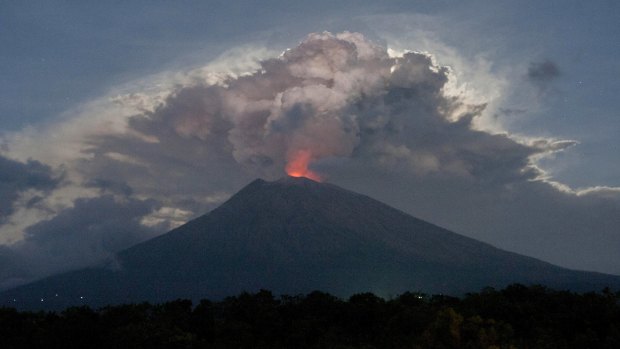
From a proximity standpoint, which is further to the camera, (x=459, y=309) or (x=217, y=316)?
(x=217, y=316)

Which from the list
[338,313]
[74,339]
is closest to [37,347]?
[74,339]

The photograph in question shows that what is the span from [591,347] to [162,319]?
91.0 ft

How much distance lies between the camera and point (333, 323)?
176 ft

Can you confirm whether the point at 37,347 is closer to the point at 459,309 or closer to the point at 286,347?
the point at 286,347

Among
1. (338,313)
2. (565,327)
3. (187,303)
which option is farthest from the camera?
(187,303)

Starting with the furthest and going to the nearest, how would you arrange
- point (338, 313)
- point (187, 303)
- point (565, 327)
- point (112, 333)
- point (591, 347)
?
1. point (187, 303)
2. point (338, 313)
3. point (112, 333)
4. point (565, 327)
5. point (591, 347)

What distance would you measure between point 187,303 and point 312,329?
45.6 feet

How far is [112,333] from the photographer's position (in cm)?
5106

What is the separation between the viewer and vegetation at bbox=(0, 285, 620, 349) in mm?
43219

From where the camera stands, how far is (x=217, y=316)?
56.4 meters

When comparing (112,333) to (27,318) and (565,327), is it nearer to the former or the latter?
(27,318)

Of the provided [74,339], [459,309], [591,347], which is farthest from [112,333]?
[591,347]

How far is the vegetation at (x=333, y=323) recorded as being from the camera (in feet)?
142

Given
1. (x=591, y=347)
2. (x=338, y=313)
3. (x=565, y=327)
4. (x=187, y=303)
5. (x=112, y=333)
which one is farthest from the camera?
(x=187, y=303)
